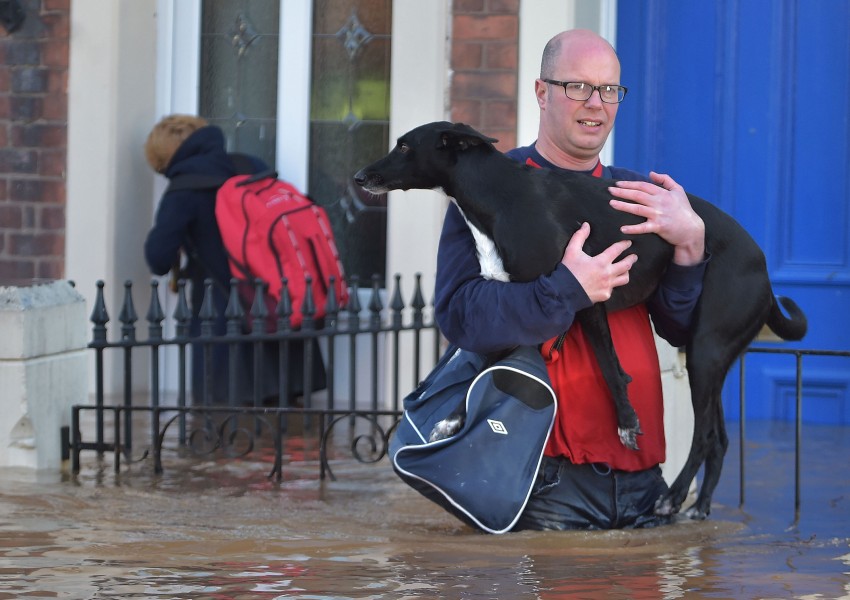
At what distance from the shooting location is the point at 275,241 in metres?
7.40

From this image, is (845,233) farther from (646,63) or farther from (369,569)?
(369,569)

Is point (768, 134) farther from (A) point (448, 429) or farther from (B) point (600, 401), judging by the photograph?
(A) point (448, 429)

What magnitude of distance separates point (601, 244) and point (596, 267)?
0.20 meters

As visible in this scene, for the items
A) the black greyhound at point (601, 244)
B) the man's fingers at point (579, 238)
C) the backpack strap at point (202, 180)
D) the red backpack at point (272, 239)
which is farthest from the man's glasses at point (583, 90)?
the backpack strap at point (202, 180)

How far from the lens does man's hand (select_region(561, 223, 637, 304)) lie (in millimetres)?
3834

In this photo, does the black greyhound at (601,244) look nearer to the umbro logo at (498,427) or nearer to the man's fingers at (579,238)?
the man's fingers at (579,238)

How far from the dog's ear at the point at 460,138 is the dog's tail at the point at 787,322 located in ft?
3.43

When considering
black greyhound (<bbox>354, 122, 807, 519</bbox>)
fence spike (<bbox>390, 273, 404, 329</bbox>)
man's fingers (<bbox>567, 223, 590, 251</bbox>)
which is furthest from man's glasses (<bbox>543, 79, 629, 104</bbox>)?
fence spike (<bbox>390, 273, 404, 329</bbox>)

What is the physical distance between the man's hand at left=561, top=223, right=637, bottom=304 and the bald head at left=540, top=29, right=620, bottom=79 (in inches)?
19.3

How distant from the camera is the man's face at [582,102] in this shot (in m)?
4.03

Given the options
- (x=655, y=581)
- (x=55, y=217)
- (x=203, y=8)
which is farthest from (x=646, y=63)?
(x=655, y=581)

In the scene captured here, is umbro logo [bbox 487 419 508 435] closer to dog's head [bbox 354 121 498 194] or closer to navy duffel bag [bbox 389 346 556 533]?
navy duffel bag [bbox 389 346 556 533]

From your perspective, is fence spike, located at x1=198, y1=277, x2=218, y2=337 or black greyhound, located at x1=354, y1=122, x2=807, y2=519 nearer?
black greyhound, located at x1=354, y1=122, x2=807, y2=519

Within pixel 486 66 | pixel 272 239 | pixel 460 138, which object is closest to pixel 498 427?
pixel 460 138
